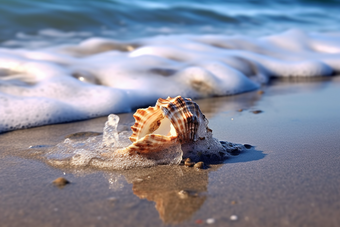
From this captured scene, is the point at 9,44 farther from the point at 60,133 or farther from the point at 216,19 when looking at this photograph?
the point at 216,19

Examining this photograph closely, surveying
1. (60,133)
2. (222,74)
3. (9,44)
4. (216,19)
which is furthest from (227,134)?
(216,19)

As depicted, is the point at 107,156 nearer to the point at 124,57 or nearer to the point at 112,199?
the point at 112,199

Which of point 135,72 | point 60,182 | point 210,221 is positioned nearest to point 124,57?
point 135,72

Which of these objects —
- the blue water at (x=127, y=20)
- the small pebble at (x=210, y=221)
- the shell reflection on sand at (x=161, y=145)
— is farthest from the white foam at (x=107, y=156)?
the blue water at (x=127, y=20)

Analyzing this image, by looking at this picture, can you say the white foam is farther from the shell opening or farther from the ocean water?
the ocean water

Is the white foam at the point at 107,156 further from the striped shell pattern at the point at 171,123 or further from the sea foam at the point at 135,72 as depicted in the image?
the sea foam at the point at 135,72

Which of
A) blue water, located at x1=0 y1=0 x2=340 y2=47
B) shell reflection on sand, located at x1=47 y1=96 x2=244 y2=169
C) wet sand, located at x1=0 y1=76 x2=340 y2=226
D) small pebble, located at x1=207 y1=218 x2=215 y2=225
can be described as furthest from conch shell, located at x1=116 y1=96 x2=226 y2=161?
blue water, located at x1=0 y1=0 x2=340 y2=47
